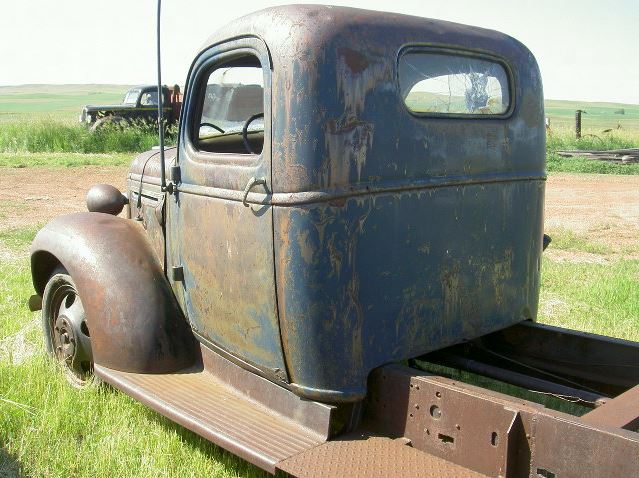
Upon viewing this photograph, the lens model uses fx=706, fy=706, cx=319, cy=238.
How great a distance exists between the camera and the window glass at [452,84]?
9.25ft

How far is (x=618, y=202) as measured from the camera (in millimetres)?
11359

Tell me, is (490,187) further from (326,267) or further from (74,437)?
A: (74,437)

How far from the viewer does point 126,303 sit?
11.0 ft

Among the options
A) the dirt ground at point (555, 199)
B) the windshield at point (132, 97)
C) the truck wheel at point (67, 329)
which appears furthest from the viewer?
the windshield at point (132, 97)

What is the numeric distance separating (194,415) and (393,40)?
1.68 metres

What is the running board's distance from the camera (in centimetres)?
262

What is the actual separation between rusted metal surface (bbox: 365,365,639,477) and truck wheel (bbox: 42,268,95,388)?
1.77m

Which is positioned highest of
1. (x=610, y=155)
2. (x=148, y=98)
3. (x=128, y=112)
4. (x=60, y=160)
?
(x=148, y=98)

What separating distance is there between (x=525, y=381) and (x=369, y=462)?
2.98 feet

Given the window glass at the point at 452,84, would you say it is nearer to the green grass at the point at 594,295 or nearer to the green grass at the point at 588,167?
the green grass at the point at 594,295

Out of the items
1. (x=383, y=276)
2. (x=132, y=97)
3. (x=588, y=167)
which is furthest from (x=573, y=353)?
(x=132, y=97)

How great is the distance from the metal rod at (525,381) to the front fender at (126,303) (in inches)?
49.8

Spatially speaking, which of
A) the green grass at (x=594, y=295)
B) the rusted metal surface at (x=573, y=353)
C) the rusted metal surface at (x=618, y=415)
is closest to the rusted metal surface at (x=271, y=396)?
the rusted metal surface at (x=618, y=415)

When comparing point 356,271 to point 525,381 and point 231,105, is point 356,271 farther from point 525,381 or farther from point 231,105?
point 231,105
